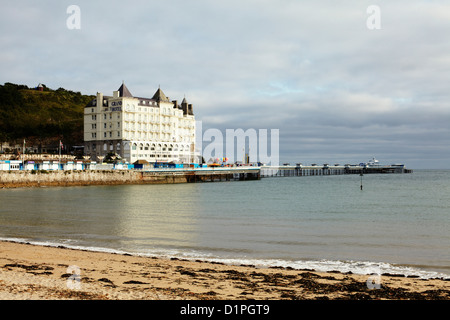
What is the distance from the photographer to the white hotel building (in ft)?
293

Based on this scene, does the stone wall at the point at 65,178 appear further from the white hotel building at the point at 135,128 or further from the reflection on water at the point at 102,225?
the reflection on water at the point at 102,225

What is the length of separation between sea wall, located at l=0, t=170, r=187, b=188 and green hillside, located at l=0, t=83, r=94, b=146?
4093 cm

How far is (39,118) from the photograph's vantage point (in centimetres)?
11181

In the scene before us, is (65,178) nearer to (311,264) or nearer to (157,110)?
(157,110)

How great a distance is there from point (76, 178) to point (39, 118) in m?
57.3

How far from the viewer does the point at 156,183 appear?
74125mm

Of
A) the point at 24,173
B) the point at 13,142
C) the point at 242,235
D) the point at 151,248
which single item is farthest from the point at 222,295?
the point at 13,142

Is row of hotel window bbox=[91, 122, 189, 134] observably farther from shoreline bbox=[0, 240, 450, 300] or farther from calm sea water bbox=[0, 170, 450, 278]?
shoreline bbox=[0, 240, 450, 300]

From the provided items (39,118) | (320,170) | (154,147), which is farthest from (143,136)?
(320,170)

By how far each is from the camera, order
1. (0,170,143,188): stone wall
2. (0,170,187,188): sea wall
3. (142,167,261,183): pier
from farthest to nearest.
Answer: (142,167,261,183): pier
(0,170,187,188): sea wall
(0,170,143,188): stone wall

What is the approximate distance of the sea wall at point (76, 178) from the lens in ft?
182

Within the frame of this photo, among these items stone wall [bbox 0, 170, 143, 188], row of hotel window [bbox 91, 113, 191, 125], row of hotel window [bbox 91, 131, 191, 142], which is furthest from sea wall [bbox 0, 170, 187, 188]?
row of hotel window [bbox 91, 113, 191, 125]

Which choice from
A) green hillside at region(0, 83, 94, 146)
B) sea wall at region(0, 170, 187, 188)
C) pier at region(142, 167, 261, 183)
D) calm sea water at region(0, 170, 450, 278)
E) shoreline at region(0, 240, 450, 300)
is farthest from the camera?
green hillside at region(0, 83, 94, 146)

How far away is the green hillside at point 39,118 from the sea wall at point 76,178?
40.9 m
